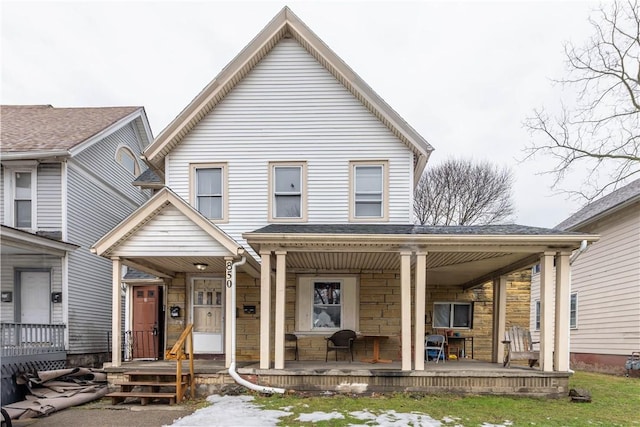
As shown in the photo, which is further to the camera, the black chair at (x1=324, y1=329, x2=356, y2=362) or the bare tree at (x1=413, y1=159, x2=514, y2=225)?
the bare tree at (x1=413, y1=159, x2=514, y2=225)

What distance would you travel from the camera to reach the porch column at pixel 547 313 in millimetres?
7454

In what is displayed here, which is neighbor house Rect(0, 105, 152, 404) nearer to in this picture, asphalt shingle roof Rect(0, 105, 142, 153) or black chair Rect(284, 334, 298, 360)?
asphalt shingle roof Rect(0, 105, 142, 153)

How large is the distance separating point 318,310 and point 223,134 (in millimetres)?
5216

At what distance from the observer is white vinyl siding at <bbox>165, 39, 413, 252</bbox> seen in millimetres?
10125

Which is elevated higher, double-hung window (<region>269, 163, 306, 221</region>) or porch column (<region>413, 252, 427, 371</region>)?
double-hung window (<region>269, 163, 306, 221</region>)

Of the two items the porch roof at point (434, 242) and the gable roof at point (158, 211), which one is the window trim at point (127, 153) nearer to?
the gable roof at point (158, 211)

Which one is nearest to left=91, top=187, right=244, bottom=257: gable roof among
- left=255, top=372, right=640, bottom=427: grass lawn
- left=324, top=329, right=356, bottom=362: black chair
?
left=255, top=372, right=640, bottom=427: grass lawn

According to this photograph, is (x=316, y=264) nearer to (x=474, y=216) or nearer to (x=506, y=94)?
(x=474, y=216)

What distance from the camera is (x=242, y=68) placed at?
10.0 m

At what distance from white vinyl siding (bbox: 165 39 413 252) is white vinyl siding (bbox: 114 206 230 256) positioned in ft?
7.90

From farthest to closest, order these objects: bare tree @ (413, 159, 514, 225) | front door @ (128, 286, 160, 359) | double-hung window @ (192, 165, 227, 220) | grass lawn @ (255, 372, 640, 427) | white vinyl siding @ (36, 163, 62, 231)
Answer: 1. bare tree @ (413, 159, 514, 225)
2. front door @ (128, 286, 160, 359)
3. white vinyl siding @ (36, 163, 62, 231)
4. double-hung window @ (192, 165, 227, 220)
5. grass lawn @ (255, 372, 640, 427)

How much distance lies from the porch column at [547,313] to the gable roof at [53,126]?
39.4 ft

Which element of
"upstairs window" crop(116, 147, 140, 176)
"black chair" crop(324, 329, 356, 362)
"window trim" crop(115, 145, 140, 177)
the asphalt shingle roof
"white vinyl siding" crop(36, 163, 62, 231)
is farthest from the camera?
"upstairs window" crop(116, 147, 140, 176)

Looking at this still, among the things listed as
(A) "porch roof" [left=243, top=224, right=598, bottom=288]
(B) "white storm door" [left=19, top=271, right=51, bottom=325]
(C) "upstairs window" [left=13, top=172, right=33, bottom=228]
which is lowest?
(B) "white storm door" [left=19, top=271, right=51, bottom=325]
